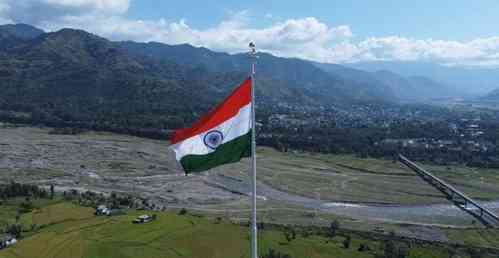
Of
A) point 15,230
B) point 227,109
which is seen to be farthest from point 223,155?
point 15,230

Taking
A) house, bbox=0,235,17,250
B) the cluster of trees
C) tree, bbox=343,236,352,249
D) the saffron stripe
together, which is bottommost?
tree, bbox=343,236,352,249

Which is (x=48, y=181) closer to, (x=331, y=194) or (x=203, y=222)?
(x=203, y=222)

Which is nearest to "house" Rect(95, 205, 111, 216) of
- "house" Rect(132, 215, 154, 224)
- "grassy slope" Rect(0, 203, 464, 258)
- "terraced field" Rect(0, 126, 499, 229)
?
"grassy slope" Rect(0, 203, 464, 258)

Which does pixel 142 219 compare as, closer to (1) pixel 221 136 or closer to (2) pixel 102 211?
(2) pixel 102 211

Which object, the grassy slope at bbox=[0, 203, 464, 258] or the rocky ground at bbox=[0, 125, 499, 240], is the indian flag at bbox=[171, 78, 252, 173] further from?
the rocky ground at bbox=[0, 125, 499, 240]

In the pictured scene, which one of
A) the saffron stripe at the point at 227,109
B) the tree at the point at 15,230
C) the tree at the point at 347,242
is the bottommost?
the tree at the point at 347,242

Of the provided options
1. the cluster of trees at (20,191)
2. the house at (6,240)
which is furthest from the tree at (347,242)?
the cluster of trees at (20,191)

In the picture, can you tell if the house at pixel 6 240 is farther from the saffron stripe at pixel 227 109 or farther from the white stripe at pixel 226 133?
the saffron stripe at pixel 227 109
